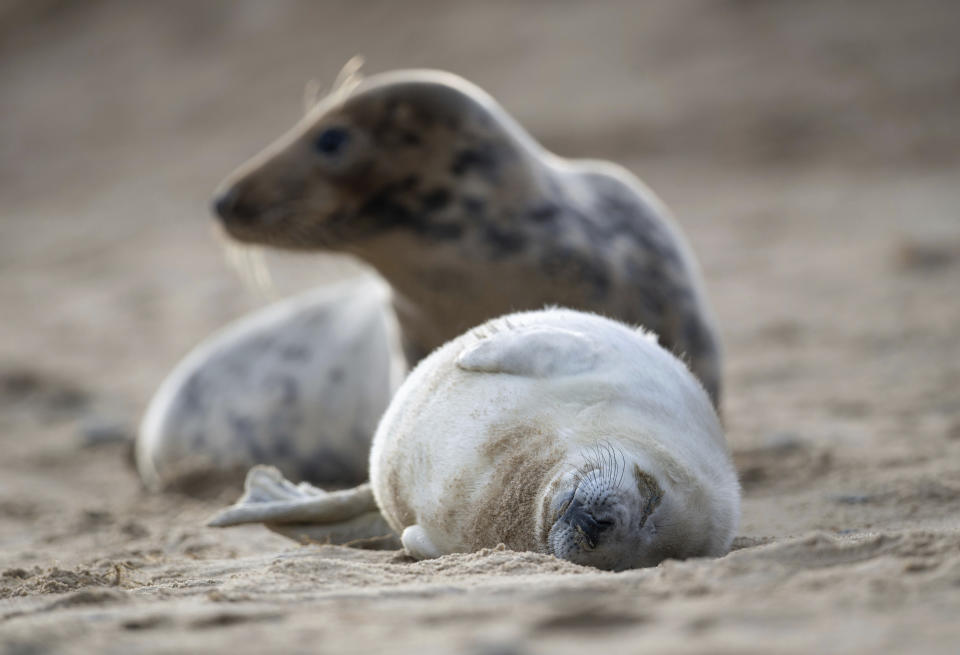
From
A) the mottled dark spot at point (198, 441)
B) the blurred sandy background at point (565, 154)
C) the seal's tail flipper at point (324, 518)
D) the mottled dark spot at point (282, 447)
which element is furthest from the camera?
the mottled dark spot at point (198, 441)

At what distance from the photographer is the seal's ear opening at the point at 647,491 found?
98.9 inches

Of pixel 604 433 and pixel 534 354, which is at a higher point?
pixel 534 354

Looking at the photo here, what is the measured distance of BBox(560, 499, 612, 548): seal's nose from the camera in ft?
7.95

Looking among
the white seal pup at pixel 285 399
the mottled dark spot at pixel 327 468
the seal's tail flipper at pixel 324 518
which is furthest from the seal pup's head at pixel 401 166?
the seal's tail flipper at pixel 324 518

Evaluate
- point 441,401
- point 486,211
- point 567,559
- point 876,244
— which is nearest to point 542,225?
point 486,211

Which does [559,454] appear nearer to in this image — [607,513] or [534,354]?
[607,513]

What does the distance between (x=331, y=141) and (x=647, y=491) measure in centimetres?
236

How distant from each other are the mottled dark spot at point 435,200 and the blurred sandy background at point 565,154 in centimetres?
114

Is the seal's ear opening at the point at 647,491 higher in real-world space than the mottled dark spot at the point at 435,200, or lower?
lower

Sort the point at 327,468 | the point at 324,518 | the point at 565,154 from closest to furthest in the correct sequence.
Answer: the point at 324,518 → the point at 327,468 → the point at 565,154

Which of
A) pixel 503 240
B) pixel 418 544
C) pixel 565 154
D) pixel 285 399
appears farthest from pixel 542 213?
pixel 565 154

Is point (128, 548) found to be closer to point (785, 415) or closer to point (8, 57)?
point (785, 415)

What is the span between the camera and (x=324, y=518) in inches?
133

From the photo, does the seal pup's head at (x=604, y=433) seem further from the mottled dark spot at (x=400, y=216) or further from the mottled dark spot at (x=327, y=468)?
the mottled dark spot at (x=327, y=468)
